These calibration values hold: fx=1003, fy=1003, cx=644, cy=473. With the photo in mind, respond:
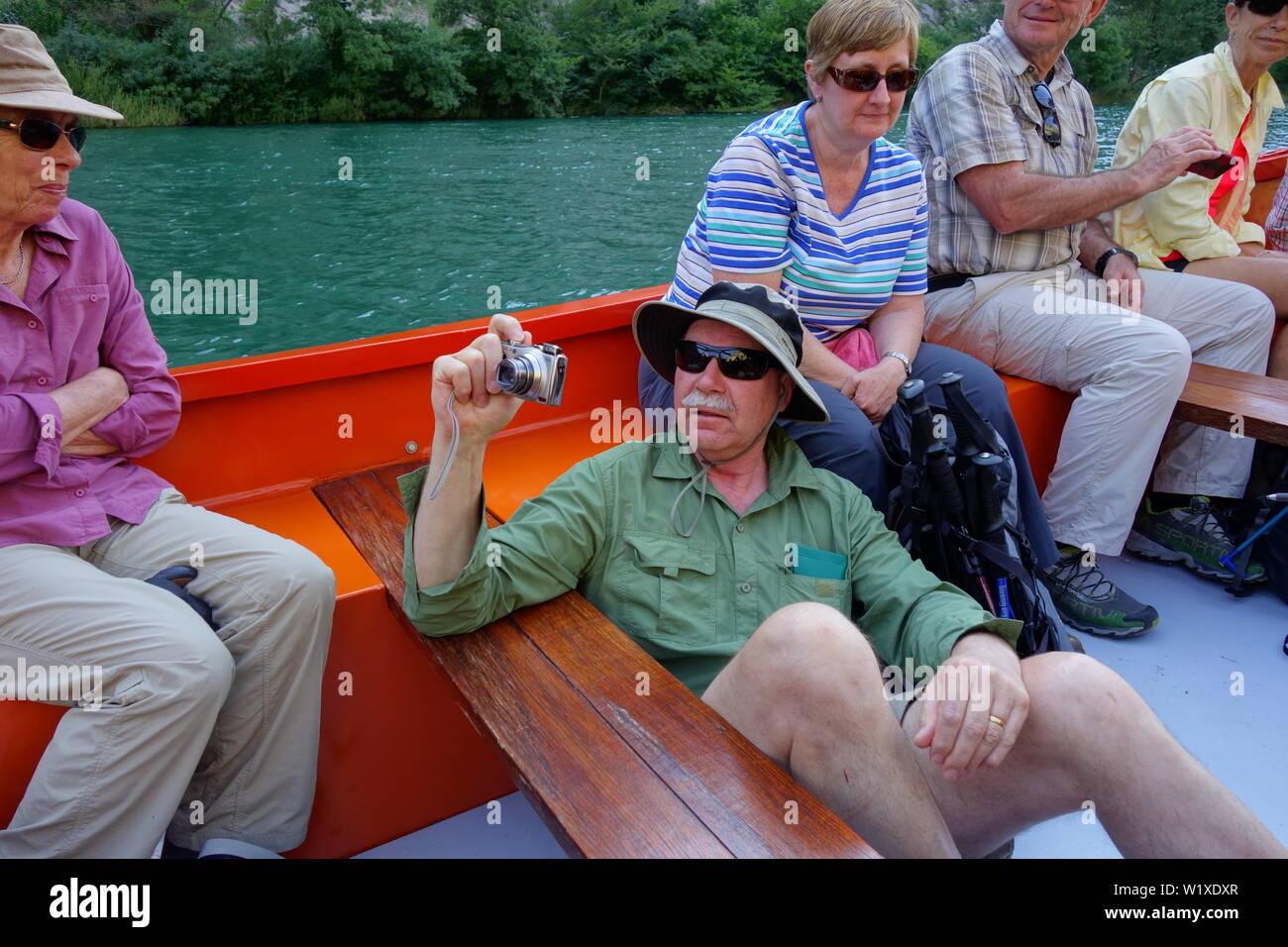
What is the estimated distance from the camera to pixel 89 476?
5.68ft

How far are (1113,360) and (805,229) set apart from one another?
0.95m

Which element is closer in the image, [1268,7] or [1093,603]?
[1093,603]

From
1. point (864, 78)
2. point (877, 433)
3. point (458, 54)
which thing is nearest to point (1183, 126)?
point (864, 78)

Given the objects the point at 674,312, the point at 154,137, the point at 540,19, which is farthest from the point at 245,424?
the point at 540,19

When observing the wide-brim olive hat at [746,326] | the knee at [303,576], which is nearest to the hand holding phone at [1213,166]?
the wide-brim olive hat at [746,326]

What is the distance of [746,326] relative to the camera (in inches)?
65.2

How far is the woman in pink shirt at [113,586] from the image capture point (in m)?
1.41

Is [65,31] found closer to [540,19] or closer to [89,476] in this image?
[540,19]

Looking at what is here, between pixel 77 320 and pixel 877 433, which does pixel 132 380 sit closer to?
pixel 77 320

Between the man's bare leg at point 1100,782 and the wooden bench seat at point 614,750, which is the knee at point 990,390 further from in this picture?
the wooden bench seat at point 614,750

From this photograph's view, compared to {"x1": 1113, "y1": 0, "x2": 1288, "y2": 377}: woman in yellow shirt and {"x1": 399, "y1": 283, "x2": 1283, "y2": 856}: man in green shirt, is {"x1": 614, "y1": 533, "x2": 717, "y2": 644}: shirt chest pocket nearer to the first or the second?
{"x1": 399, "y1": 283, "x2": 1283, "y2": 856}: man in green shirt

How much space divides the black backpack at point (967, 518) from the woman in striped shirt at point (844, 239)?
0.18m

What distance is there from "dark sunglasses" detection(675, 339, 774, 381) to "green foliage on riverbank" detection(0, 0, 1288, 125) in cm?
1849
